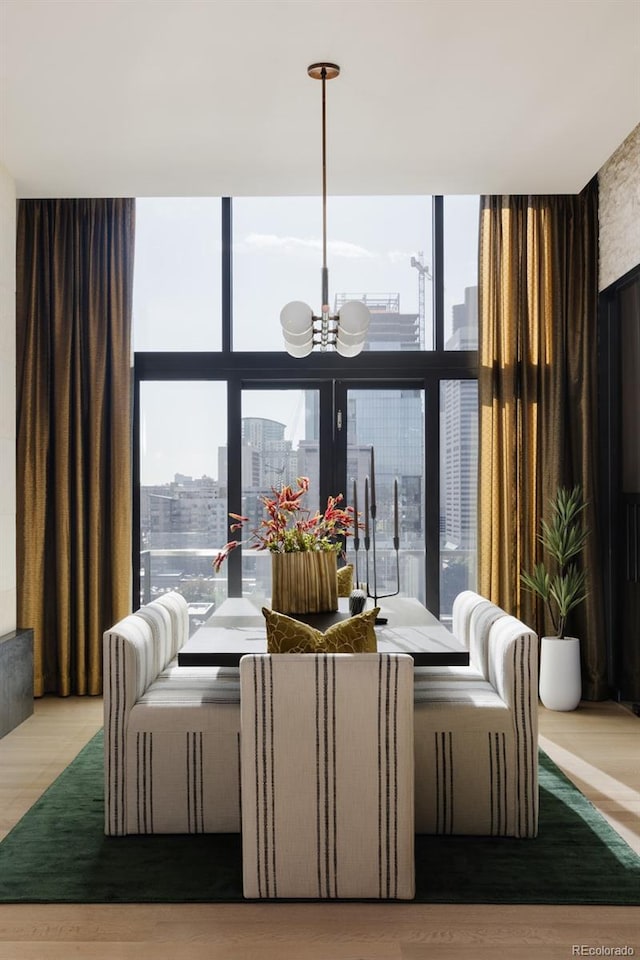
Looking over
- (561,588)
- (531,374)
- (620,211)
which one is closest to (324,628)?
(561,588)

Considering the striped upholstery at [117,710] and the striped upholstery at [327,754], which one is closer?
the striped upholstery at [327,754]

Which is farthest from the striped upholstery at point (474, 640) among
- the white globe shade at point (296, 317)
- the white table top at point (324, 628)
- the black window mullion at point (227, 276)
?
the black window mullion at point (227, 276)

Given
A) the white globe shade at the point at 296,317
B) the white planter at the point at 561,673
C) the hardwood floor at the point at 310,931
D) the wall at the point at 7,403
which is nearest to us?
the hardwood floor at the point at 310,931

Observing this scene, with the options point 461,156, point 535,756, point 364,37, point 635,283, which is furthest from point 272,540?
point 635,283

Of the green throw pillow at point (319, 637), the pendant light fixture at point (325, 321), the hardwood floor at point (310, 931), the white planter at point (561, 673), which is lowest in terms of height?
the hardwood floor at point (310, 931)

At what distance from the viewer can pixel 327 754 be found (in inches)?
85.7

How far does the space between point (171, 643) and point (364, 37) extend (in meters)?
2.50

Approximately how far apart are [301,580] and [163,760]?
0.82m

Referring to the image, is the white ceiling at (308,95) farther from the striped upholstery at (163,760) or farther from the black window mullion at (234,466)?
the striped upholstery at (163,760)

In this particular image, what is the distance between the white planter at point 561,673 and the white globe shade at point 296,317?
2.32 m

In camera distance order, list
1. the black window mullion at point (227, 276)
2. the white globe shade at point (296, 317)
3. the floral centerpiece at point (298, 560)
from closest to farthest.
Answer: the white globe shade at point (296, 317) < the floral centerpiece at point (298, 560) < the black window mullion at point (227, 276)

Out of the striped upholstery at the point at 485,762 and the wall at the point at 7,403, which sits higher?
the wall at the point at 7,403

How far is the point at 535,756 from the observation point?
2691 mm

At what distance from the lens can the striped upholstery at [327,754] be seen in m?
2.17
